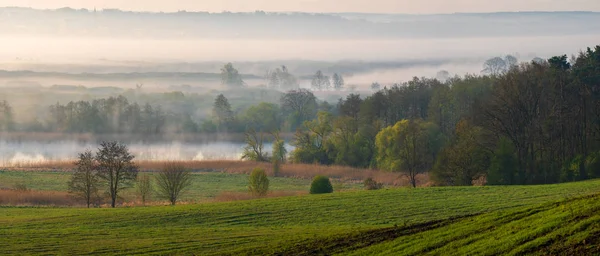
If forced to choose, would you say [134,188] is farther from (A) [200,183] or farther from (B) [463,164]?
(B) [463,164]

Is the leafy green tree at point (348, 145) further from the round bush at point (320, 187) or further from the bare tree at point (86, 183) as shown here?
the bare tree at point (86, 183)

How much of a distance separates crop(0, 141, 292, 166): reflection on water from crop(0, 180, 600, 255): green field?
57544mm

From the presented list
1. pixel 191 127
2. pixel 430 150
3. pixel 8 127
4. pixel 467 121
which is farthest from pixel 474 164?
pixel 8 127

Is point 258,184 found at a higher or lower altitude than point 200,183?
lower

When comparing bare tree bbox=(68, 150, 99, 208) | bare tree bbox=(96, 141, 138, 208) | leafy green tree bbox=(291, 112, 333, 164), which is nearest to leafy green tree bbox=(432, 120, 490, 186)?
bare tree bbox=(96, 141, 138, 208)

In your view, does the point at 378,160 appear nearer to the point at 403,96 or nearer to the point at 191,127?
the point at 403,96

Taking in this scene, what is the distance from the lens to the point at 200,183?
286 ft

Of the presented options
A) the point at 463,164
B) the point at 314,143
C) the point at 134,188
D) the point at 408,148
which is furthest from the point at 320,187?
the point at 314,143

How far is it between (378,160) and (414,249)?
218 ft

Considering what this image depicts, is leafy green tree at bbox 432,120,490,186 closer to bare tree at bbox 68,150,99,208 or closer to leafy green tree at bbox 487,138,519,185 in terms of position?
leafy green tree at bbox 487,138,519,185

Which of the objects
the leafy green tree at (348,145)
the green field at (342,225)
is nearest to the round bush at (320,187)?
the green field at (342,225)

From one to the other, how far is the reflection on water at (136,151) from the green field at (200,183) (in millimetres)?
15375

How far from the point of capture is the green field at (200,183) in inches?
3073

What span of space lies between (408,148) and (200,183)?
2265 cm
